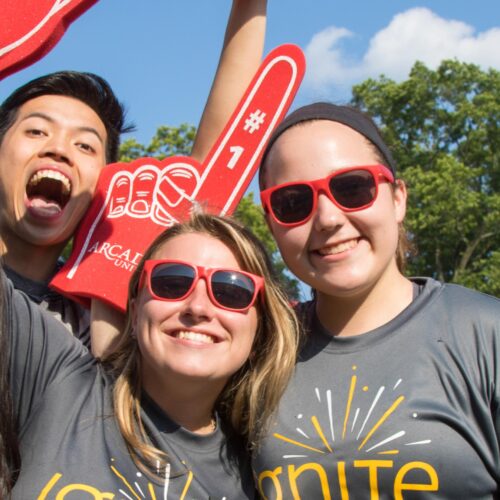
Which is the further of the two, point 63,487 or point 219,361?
point 219,361

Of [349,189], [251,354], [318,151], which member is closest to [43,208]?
[251,354]

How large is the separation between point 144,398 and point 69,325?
741mm

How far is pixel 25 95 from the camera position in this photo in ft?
11.1

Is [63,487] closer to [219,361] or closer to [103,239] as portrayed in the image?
[219,361]

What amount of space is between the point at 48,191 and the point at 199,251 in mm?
1024

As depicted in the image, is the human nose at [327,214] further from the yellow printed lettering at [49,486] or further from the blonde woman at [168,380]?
the yellow printed lettering at [49,486]

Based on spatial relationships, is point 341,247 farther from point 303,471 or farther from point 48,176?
point 48,176

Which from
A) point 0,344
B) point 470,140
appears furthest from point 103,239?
point 470,140

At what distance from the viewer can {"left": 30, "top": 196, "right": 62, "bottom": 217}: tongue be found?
3201 mm

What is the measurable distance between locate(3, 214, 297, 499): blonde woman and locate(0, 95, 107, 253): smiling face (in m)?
0.68

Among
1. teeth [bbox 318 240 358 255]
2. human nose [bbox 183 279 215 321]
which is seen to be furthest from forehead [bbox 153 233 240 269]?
teeth [bbox 318 240 358 255]

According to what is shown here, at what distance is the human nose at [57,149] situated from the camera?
3.25 meters

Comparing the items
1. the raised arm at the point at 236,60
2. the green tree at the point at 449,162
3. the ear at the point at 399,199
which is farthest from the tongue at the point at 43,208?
the green tree at the point at 449,162

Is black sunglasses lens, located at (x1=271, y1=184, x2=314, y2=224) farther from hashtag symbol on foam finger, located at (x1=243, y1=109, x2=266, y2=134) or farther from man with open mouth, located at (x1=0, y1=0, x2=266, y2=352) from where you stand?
man with open mouth, located at (x1=0, y1=0, x2=266, y2=352)
